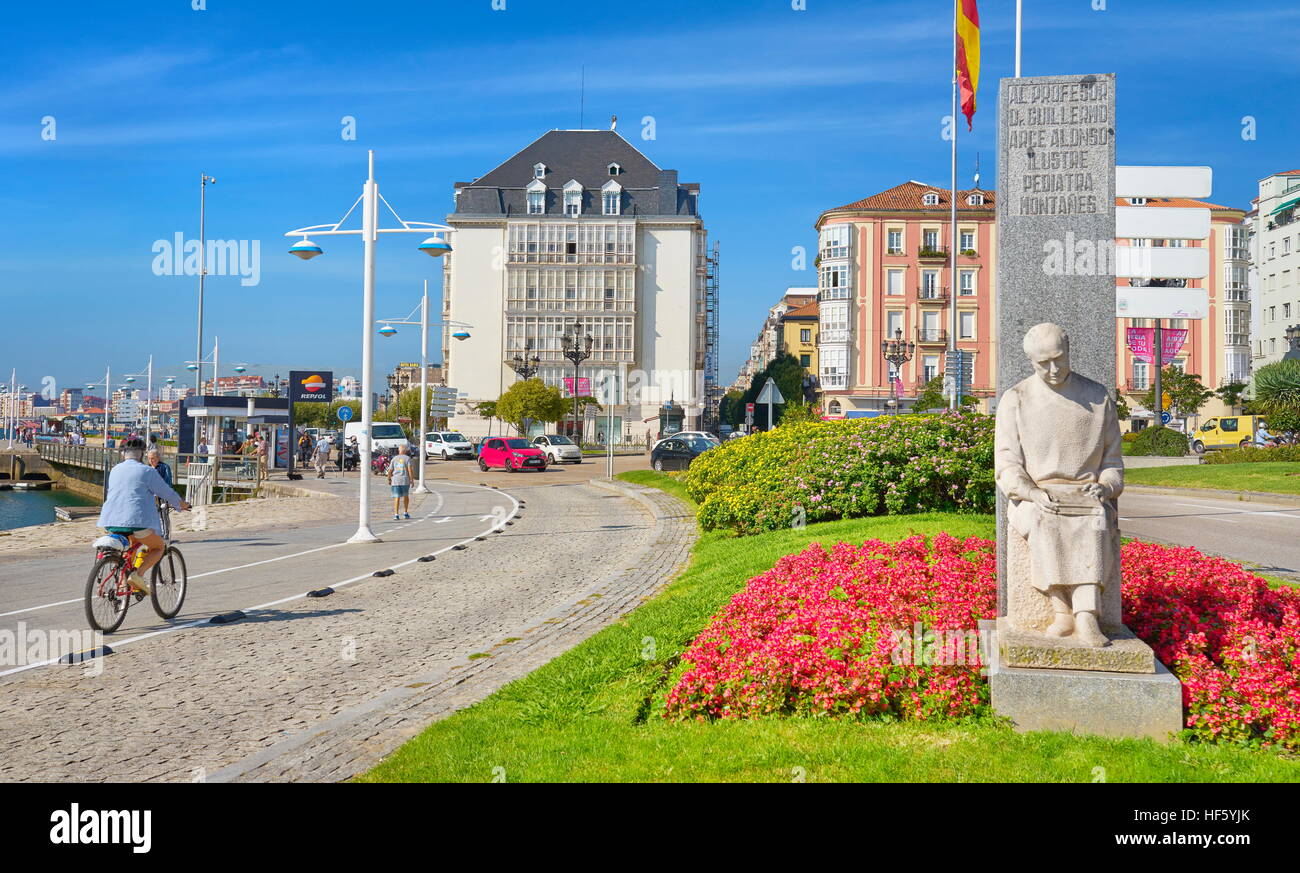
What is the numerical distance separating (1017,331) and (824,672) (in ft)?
8.42

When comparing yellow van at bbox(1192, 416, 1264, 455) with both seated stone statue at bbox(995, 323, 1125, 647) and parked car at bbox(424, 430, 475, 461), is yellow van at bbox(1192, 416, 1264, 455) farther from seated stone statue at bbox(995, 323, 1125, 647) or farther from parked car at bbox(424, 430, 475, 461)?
seated stone statue at bbox(995, 323, 1125, 647)

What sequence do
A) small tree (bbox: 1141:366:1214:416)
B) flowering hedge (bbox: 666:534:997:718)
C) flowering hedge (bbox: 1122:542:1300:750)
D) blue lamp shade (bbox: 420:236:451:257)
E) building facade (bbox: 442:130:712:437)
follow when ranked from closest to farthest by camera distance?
flowering hedge (bbox: 1122:542:1300:750) → flowering hedge (bbox: 666:534:997:718) → blue lamp shade (bbox: 420:236:451:257) → small tree (bbox: 1141:366:1214:416) → building facade (bbox: 442:130:712:437)

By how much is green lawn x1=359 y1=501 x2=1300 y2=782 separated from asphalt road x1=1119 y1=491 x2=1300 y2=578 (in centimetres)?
749

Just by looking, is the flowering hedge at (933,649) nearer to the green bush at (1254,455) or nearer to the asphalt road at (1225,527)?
the asphalt road at (1225,527)

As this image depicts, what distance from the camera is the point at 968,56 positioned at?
22734 mm

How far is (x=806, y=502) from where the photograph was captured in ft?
45.9

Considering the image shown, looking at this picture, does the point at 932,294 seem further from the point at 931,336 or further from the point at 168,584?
the point at 168,584

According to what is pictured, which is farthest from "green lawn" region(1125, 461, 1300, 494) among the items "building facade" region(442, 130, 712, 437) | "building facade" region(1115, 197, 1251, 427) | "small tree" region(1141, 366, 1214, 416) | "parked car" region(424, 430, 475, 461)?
"building facade" region(442, 130, 712, 437)

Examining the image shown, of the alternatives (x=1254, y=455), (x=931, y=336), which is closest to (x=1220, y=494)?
(x=1254, y=455)

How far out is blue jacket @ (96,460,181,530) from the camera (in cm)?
974

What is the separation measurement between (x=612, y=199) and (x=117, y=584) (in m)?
76.5

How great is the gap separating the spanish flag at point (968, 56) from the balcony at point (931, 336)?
2014 inches
